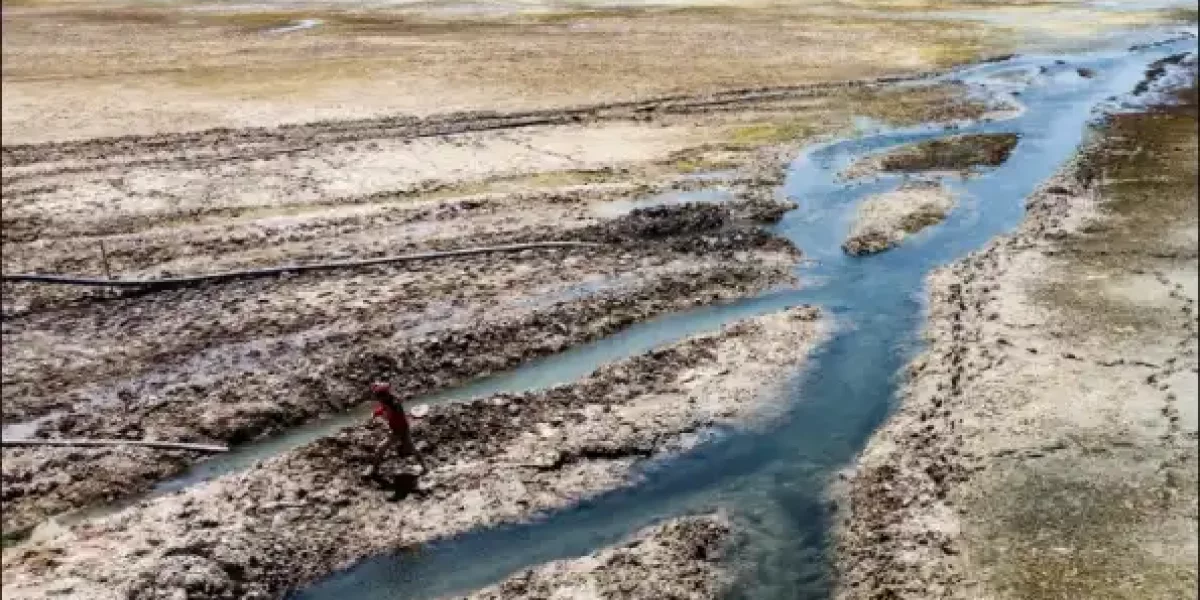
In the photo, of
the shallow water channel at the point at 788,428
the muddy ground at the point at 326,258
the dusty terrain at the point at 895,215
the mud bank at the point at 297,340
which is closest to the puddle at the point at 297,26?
the muddy ground at the point at 326,258

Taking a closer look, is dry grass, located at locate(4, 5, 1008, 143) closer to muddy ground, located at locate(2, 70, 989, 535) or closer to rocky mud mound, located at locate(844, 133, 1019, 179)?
muddy ground, located at locate(2, 70, 989, 535)

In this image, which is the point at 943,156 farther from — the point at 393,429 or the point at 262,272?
the point at 393,429

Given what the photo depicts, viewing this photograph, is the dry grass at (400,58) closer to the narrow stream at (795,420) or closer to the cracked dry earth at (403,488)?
the narrow stream at (795,420)

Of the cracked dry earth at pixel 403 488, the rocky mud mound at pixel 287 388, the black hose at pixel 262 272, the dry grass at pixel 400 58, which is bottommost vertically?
the cracked dry earth at pixel 403 488

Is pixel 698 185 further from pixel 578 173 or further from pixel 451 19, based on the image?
pixel 451 19

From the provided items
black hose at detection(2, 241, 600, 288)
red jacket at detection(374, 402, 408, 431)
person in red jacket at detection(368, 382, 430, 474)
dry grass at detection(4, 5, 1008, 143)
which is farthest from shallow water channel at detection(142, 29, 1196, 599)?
dry grass at detection(4, 5, 1008, 143)

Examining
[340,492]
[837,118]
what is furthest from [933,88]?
[340,492]
